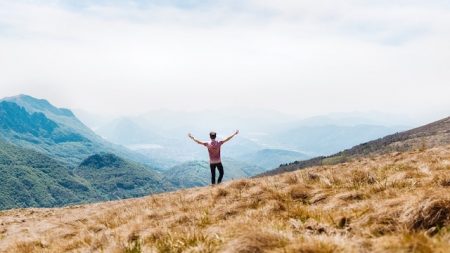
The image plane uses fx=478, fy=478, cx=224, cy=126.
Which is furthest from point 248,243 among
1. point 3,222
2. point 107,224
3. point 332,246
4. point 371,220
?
point 3,222

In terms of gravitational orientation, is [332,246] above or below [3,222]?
above

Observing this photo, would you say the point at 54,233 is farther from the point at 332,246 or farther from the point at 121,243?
the point at 332,246

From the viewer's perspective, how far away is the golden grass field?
6969 mm

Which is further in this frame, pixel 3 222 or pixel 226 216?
pixel 3 222

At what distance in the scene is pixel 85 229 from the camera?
43.2 feet

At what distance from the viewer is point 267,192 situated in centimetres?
1385

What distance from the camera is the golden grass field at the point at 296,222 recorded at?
22.9ft

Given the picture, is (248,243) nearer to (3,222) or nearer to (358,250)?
(358,250)

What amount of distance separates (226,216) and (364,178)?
16.8 feet

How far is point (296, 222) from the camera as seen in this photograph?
956 cm

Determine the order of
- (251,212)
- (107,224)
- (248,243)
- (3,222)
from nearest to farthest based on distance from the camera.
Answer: (248,243) → (251,212) → (107,224) → (3,222)

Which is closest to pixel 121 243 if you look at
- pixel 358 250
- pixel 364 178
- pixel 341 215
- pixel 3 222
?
pixel 341 215

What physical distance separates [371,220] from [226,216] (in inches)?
177

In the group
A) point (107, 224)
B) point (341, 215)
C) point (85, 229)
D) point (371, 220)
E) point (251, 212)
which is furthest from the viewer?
point (107, 224)
